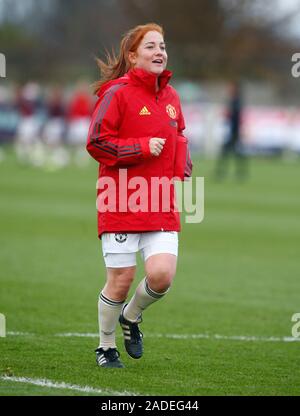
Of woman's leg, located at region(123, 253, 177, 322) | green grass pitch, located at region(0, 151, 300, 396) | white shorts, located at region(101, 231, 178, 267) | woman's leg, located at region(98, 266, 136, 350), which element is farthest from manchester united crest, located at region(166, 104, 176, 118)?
green grass pitch, located at region(0, 151, 300, 396)

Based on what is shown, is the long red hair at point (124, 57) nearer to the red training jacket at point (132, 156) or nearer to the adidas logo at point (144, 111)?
the red training jacket at point (132, 156)

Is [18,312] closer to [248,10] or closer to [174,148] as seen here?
[174,148]

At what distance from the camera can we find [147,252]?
25.8 ft

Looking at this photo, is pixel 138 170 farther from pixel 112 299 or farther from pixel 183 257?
pixel 183 257

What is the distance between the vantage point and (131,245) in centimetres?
785

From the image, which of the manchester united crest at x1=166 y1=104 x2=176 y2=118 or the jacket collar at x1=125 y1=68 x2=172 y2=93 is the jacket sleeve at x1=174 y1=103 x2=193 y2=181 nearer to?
the manchester united crest at x1=166 y1=104 x2=176 y2=118

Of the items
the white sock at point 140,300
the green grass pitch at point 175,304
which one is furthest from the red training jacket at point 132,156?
the green grass pitch at point 175,304

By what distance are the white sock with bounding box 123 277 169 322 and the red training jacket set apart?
488 mm

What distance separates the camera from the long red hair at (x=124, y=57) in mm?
8031

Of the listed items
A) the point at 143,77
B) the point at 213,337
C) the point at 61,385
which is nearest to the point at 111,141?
the point at 143,77

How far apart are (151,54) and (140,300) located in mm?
1809

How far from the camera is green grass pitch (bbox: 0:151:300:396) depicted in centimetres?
768

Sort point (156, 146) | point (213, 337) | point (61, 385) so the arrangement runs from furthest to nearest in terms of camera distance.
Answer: point (213, 337)
point (156, 146)
point (61, 385)
